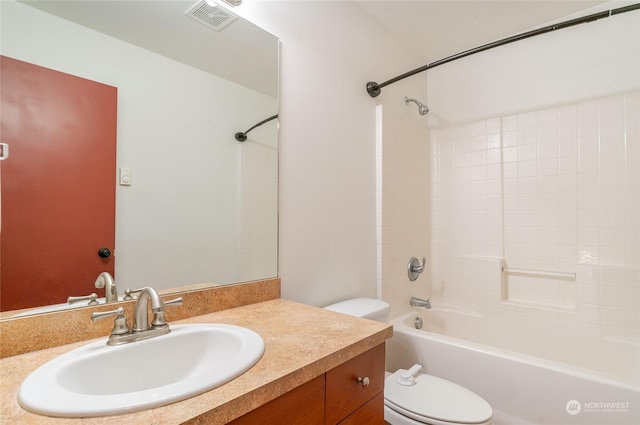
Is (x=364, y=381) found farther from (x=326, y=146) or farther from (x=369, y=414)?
(x=326, y=146)

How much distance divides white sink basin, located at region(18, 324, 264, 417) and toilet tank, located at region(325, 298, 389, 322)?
711 mm

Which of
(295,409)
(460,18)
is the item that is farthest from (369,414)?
(460,18)

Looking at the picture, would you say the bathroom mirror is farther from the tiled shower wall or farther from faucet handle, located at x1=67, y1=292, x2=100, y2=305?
the tiled shower wall

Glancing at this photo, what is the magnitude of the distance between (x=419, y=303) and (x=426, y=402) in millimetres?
983

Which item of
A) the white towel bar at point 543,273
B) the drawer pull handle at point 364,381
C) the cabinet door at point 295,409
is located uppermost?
the white towel bar at point 543,273

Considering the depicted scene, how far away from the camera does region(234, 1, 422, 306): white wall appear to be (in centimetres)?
143

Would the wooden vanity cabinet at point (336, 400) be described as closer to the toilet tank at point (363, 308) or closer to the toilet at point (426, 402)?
the toilet at point (426, 402)

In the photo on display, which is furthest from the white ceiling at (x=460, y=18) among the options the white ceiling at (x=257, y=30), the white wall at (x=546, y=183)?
the white wall at (x=546, y=183)

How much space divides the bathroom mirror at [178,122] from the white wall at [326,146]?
0.09 metres

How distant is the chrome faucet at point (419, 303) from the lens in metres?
2.18

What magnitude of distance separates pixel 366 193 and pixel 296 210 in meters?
0.61

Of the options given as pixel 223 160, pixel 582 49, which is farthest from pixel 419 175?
pixel 223 160

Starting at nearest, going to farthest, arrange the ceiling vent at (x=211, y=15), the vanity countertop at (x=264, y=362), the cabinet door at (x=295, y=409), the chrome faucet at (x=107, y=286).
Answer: the vanity countertop at (x=264, y=362)
the cabinet door at (x=295, y=409)
the chrome faucet at (x=107, y=286)
the ceiling vent at (x=211, y=15)

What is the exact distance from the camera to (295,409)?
2.26 feet
